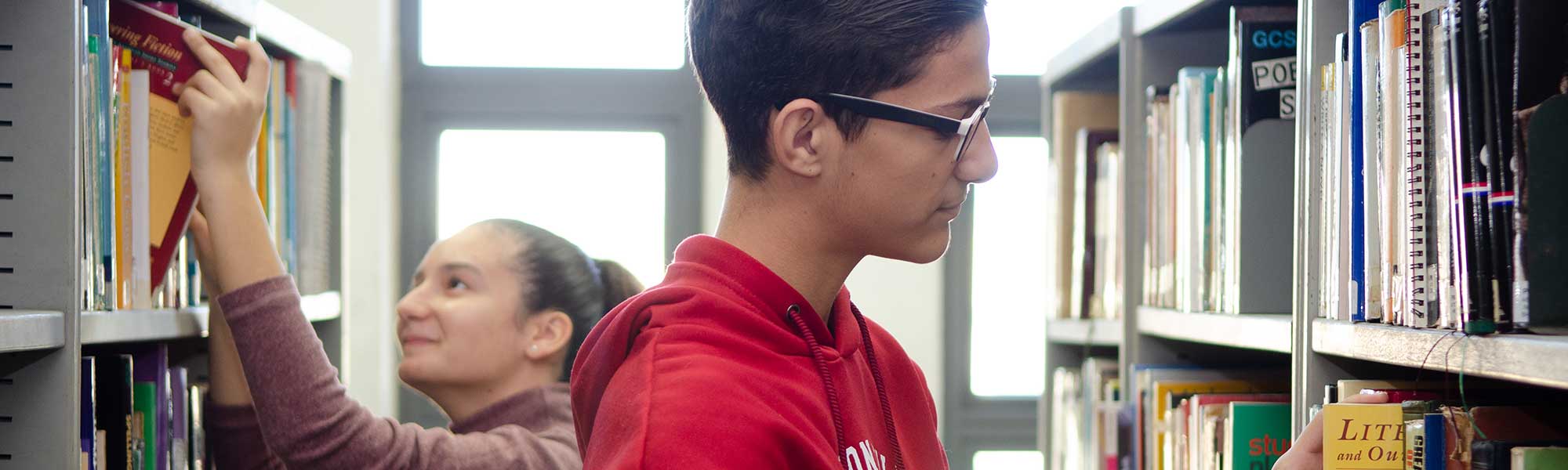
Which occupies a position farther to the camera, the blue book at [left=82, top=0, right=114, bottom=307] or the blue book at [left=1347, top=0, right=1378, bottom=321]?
the blue book at [left=82, top=0, right=114, bottom=307]

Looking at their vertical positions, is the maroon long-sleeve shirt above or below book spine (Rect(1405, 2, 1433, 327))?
below

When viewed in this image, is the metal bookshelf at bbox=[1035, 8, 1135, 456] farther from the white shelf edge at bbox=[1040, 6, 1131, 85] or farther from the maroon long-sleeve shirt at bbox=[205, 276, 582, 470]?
the maroon long-sleeve shirt at bbox=[205, 276, 582, 470]

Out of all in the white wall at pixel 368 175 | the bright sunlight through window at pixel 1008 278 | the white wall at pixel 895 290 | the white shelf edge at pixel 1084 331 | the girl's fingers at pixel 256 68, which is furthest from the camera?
the bright sunlight through window at pixel 1008 278

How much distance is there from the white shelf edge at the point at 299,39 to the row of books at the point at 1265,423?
1160 mm

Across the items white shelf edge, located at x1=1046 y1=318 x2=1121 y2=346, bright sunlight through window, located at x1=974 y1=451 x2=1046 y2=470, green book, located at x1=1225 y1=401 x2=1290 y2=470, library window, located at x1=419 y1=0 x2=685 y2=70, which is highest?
library window, located at x1=419 y1=0 x2=685 y2=70

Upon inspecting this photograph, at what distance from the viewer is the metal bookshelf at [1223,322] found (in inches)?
32.5

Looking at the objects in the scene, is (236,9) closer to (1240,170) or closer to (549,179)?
(1240,170)

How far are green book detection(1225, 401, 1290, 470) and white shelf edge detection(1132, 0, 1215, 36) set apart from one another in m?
0.43

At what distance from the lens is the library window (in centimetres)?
302

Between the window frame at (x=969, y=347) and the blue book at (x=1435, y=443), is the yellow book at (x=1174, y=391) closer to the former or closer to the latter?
the blue book at (x=1435, y=443)

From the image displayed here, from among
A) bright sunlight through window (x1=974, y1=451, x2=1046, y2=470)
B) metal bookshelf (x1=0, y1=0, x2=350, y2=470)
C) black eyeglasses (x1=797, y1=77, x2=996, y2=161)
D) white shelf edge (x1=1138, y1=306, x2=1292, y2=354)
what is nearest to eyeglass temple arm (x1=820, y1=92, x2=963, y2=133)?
black eyeglasses (x1=797, y1=77, x2=996, y2=161)

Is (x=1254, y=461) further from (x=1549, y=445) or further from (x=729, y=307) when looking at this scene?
(x=729, y=307)

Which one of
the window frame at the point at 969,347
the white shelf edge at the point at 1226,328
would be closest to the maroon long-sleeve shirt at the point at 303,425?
the white shelf edge at the point at 1226,328

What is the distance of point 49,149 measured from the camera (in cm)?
111
